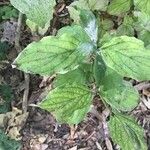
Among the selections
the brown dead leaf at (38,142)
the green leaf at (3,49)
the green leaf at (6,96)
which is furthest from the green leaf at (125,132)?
the green leaf at (3,49)

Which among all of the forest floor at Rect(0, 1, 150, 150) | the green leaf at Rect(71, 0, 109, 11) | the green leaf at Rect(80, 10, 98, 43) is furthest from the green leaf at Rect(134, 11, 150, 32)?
the green leaf at Rect(80, 10, 98, 43)

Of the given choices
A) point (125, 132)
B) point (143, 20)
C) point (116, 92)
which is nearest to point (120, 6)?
point (143, 20)

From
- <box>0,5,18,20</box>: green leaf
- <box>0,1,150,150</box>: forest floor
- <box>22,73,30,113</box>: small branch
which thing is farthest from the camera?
<box>0,5,18,20</box>: green leaf

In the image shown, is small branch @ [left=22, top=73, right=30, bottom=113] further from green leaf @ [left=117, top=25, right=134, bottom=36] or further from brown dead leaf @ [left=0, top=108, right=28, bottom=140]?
green leaf @ [left=117, top=25, right=134, bottom=36]

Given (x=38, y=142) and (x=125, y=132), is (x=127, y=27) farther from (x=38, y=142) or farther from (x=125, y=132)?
(x=125, y=132)

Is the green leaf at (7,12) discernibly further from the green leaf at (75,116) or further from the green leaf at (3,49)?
Result: the green leaf at (75,116)

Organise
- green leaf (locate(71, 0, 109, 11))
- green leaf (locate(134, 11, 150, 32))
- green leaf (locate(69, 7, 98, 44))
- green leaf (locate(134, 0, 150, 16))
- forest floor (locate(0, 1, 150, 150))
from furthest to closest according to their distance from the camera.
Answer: forest floor (locate(0, 1, 150, 150)), green leaf (locate(71, 0, 109, 11)), green leaf (locate(134, 11, 150, 32)), green leaf (locate(134, 0, 150, 16)), green leaf (locate(69, 7, 98, 44))

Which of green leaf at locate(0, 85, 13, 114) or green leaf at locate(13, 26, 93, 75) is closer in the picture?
green leaf at locate(13, 26, 93, 75)
